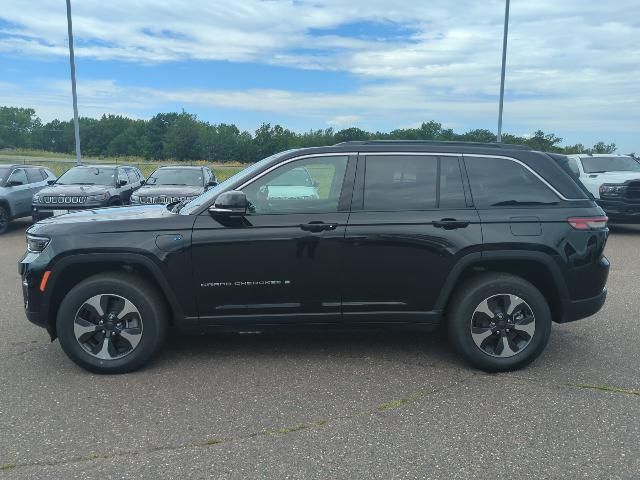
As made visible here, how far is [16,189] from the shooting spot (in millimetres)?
12891

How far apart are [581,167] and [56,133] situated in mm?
98113

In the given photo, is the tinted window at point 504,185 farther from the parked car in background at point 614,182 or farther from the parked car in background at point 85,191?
the parked car in background at point 85,191

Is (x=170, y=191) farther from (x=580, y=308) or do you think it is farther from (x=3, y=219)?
(x=580, y=308)

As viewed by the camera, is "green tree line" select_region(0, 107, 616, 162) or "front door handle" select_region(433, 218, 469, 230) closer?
"front door handle" select_region(433, 218, 469, 230)

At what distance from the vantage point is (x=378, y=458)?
9.98 feet

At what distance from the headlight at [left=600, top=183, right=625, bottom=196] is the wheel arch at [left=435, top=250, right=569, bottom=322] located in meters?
9.03

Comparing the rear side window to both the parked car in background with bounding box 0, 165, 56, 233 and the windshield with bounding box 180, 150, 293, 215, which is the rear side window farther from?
the parked car in background with bounding box 0, 165, 56, 233

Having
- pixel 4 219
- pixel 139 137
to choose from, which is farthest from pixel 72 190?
pixel 139 137

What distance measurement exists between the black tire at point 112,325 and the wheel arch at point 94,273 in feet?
0.23

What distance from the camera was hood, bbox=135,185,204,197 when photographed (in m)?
11.3

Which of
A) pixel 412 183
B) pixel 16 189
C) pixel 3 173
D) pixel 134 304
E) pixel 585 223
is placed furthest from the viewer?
pixel 3 173

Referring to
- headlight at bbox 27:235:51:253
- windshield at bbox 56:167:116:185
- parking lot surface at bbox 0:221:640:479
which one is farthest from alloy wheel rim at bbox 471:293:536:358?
windshield at bbox 56:167:116:185

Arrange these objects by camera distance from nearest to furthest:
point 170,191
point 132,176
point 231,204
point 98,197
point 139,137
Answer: point 231,204, point 170,191, point 98,197, point 132,176, point 139,137

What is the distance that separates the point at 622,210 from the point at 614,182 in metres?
0.68
